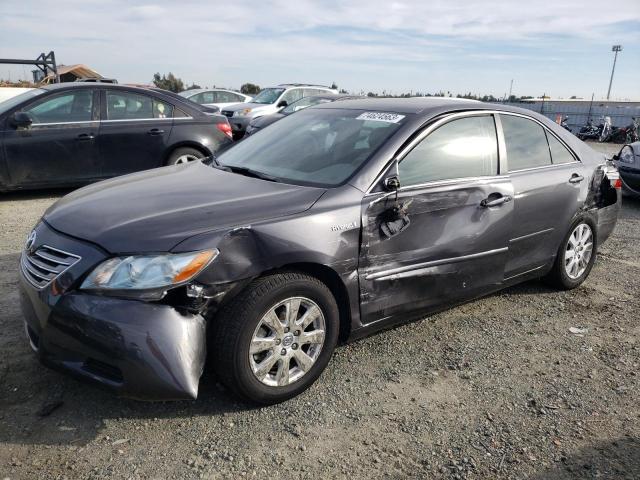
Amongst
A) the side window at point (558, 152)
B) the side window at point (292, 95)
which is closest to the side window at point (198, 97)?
the side window at point (292, 95)

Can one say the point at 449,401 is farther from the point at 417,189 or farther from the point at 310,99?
the point at 310,99

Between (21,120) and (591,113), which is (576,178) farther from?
(591,113)

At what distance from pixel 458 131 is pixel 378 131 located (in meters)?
0.61

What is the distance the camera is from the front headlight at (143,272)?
7.98 ft

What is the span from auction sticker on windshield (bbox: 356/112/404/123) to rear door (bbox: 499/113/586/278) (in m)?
0.95

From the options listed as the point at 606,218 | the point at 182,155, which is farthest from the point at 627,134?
the point at 182,155

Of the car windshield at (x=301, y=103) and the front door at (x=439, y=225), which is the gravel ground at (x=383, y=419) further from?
the car windshield at (x=301, y=103)

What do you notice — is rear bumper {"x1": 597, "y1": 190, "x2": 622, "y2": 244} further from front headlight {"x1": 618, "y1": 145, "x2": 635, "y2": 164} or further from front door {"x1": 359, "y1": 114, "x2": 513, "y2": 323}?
front headlight {"x1": 618, "y1": 145, "x2": 635, "y2": 164}

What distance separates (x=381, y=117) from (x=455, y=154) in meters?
0.56

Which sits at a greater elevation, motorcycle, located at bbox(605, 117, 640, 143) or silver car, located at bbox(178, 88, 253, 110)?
silver car, located at bbox(178, 88, 253, 110)

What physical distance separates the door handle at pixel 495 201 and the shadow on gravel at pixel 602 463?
5.26 feet

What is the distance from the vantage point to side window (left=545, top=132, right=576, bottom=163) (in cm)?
434

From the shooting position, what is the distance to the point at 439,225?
11.0 ft

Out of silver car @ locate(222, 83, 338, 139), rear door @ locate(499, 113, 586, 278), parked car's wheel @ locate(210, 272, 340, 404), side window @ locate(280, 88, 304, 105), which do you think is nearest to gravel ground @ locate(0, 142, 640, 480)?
parked car's wheel @ locate(210, 272, 340, 404)
